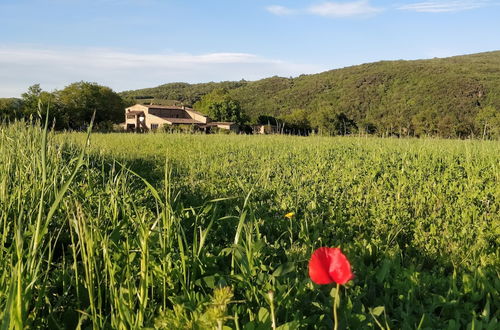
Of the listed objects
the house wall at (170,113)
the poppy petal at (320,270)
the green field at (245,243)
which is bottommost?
the green field at (245,243)

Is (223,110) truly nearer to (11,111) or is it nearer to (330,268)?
(11,111)

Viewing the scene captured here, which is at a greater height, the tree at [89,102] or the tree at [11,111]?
the tree at [89,102]

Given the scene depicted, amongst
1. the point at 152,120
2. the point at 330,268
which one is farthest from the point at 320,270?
the point at 152,120

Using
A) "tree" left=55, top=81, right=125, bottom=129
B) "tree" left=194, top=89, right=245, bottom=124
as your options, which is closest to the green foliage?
"tree" left=55, top=81, right=125, bottom=129

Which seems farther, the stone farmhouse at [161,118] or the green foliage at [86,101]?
the stone farmhouse at [161,118]

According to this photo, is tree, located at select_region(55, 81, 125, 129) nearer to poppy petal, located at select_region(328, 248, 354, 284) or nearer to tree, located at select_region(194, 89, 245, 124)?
tree, located at select_region(194, 89, 245, 124)

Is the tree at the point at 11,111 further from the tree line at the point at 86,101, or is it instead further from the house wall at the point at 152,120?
the house wall at the point at 152,120

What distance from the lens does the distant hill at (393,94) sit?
50331mm

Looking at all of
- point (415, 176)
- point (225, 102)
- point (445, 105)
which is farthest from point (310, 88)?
point (415, 176)

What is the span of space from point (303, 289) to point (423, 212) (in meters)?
2.33

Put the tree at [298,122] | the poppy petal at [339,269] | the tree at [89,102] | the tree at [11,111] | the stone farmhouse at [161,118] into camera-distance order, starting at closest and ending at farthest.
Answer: the poppy petal at [339,269]
the tree at [11,111]
the tree at [89,102]
the stone farmhouse at [161,118]
the tree at [298,122]

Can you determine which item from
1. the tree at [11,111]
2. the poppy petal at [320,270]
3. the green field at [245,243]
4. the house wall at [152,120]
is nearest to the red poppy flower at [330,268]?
the poppy petal at [320,270]

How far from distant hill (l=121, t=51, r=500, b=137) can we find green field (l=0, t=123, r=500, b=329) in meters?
39.3

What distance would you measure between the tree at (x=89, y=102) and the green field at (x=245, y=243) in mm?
38795
